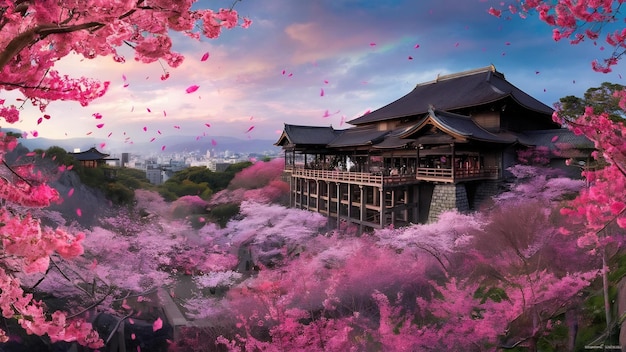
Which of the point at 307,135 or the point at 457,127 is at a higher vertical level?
the point at 307,135

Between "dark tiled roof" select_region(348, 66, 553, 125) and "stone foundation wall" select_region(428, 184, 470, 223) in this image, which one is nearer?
"stone foundation wall" select_region(428, 184, 470, 223)

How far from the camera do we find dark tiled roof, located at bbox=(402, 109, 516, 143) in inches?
571

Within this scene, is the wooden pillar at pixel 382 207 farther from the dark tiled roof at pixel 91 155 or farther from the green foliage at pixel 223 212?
the dark tiled roof at pixel 91 155

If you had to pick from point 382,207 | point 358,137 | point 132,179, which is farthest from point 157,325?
point 132,179

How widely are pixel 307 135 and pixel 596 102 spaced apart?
16.8 metres

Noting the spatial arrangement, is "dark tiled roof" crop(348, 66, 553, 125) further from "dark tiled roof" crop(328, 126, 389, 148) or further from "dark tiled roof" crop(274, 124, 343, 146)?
"dark tiled roof" crop(274, 124, 343, 146)

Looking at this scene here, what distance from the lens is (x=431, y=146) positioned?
56.4ft

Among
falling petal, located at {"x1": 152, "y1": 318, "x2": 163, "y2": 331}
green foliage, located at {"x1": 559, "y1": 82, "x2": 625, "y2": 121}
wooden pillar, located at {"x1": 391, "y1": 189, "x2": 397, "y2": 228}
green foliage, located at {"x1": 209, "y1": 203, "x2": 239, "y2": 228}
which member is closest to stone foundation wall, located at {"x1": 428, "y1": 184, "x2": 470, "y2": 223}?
wooden pillar, located at {"x1": 391, "y1": 189, "x2": 397, "y2": 228}

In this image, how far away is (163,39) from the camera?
9.64 feet

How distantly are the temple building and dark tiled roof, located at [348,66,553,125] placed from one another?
7 cm

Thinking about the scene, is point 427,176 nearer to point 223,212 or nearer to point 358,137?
point 358,137

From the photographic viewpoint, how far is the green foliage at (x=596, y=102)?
15.1m

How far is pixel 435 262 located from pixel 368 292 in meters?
2.95

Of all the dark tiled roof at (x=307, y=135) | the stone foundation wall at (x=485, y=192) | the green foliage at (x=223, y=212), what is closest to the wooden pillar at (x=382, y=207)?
the stone foundation wall at (x=485, y=192)
